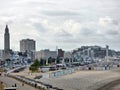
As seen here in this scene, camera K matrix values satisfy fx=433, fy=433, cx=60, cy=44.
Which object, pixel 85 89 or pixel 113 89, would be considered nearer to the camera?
pixel 113 89

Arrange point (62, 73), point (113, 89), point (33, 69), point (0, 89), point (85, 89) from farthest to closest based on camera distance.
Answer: point (33, 69) → point (62, 73) → point (85, 89) → point (113, 89) → point (0, 89)

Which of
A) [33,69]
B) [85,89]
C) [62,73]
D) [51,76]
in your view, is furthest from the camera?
[33,69]

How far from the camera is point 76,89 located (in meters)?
61.4

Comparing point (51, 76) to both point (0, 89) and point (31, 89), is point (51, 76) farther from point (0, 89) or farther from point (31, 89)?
point (0, 89)

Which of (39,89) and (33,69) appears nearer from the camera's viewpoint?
(39,89)

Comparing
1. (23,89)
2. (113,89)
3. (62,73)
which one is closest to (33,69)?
(62,73)

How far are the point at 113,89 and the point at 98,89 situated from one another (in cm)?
350

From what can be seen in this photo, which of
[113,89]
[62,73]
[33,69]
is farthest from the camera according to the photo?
[33,69]

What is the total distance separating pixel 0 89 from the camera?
169 feet

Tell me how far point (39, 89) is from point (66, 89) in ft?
→ 12.7

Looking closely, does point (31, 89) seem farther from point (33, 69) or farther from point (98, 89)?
point (33, 69)

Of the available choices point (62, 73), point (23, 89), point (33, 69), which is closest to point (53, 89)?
point (23, 89)

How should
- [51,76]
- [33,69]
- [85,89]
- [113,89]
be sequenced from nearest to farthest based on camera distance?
[113,89], [85,89], [51,76], [33,69]

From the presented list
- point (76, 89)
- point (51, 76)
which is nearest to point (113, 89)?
point (76, 89)
